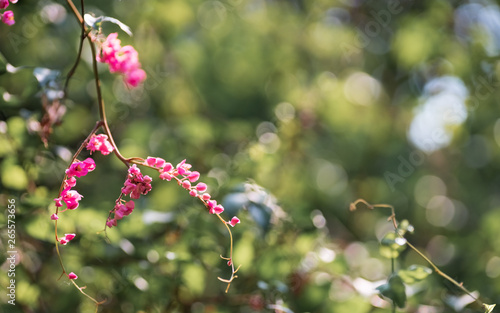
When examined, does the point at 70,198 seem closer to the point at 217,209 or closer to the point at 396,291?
the point at 217,209

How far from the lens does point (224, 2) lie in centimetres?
220

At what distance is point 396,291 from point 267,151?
0.56 m

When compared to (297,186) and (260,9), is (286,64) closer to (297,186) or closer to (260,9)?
(260,9)

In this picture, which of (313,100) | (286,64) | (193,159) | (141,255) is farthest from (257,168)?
(286,64)

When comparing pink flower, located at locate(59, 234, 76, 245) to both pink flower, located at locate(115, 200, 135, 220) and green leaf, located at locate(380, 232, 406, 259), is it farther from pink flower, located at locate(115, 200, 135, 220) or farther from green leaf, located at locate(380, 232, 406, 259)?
green leaf, located at locate(380, 232, 406, 259)

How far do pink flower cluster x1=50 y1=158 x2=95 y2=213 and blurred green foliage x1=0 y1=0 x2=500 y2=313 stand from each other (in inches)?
9.0

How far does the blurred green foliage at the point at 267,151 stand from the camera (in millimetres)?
1000

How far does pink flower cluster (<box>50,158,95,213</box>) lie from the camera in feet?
2.27

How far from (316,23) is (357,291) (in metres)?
1.49

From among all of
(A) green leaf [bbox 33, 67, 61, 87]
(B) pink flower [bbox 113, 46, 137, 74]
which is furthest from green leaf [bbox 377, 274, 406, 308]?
(A) green leaf [bbox 33, 67, 61, 87]

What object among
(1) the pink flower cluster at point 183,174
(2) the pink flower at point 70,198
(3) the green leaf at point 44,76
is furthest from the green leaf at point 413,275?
(3) the green leaf at point 44,76

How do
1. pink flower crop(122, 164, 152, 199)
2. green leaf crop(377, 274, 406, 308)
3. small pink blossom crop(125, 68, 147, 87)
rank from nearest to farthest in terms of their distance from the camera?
pink flower crop(122, 164, 152, 199)
green leaf crop(377, 274, 406, 308)
small pink blossom crop(125, 68, 147, 87)

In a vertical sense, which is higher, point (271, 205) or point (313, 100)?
point (271, 205)

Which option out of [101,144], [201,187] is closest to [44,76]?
[101,144]
